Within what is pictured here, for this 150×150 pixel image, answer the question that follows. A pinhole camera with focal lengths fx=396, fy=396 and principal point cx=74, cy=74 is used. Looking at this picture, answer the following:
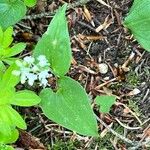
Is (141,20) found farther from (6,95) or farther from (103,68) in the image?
(6,95)

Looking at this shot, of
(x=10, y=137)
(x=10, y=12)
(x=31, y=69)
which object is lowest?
(x=10, y=137)

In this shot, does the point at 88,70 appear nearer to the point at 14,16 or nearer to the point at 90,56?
the point at 90,56

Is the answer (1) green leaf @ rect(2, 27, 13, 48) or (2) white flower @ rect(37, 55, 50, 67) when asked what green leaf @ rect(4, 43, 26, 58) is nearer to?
(1) green leaf @ rect(2, 27, 13, 48)

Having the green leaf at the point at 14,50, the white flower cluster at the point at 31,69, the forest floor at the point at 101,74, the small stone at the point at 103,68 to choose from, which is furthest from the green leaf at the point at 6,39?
the small stone at the point at 103,68

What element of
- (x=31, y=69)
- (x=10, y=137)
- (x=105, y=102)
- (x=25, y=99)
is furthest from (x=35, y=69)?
(x=105, y=102)

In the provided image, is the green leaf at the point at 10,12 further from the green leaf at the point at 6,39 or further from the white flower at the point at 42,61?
the white flower at the point at 42,61

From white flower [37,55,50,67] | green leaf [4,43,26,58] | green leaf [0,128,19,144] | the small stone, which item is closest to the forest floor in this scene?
the small stone
